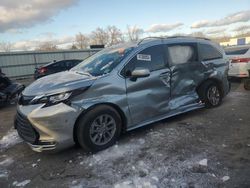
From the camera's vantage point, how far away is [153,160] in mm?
4141

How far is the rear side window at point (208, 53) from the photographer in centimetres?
636

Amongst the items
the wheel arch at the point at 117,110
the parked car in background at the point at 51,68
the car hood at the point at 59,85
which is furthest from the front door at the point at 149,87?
the parked car in background at the point at 51,68

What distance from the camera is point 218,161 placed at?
13.0ft

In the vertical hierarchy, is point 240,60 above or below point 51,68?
above

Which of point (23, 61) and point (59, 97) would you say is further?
point (23, 61)

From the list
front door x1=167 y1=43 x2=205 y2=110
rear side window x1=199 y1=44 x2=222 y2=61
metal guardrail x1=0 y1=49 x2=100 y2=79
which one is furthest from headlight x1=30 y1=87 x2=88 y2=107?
metal guardrail x1=0 y1=49 x2=100 y2=79

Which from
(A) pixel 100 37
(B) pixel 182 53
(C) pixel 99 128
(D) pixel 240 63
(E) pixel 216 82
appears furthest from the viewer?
(A) pixel 100 37

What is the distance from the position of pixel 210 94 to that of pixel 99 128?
10.5ft

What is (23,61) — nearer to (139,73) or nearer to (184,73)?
(184,73)

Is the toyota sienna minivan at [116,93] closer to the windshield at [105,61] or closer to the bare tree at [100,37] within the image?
the windshield at [105,61]

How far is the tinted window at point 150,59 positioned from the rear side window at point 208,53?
1303mm

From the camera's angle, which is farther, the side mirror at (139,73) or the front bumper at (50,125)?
the side mirror at (139,73)

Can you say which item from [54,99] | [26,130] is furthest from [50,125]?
[26,130]

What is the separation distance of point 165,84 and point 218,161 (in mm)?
1942
